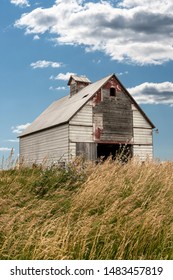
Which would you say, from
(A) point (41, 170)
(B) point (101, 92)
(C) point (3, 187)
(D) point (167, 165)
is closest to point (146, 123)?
(B) point (101, 92)

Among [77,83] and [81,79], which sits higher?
[81,79]

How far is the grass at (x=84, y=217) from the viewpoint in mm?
5051

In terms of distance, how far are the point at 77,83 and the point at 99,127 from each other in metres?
6.93

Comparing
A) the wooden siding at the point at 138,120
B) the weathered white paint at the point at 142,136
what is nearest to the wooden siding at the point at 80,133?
the weathered white paint at the point at 142,136

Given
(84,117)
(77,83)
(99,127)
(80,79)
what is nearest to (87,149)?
(99,127)

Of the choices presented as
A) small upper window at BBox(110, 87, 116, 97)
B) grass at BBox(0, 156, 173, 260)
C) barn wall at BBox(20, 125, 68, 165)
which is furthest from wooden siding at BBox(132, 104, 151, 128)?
grass at BBox(0, 156, 173, 260)

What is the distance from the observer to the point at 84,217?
235 inches

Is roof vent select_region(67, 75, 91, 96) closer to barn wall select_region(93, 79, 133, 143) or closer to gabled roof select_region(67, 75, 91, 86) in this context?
gabled roof select_region(67, 75, 91, 86)

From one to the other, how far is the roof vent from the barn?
3.31 m

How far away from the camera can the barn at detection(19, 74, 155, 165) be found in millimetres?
23734

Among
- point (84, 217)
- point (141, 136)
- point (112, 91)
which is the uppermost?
point (112, 91)

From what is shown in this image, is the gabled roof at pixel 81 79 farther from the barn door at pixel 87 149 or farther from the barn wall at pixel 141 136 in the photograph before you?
the barn door at pixel 87 149

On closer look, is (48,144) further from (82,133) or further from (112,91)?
(112,91)
